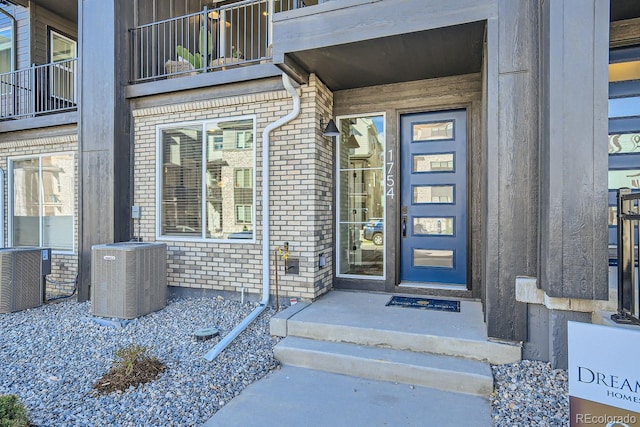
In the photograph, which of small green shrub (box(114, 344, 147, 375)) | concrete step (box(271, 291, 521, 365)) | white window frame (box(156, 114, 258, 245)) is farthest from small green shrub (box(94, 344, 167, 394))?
white window frame (box(156, 114, 258, 245))

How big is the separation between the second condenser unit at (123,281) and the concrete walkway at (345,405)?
2.17 m

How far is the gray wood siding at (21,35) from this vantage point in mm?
7188

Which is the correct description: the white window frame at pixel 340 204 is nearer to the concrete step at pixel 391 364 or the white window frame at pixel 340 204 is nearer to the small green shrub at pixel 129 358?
the concrete step at pixel 391 364

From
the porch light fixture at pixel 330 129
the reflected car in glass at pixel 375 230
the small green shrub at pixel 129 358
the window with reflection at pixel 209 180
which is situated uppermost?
the porch light fixture at pixel 330 129

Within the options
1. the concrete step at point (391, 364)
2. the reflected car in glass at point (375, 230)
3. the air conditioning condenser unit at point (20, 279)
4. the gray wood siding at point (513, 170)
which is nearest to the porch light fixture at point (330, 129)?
the reflected car in glass at point (375, 230)

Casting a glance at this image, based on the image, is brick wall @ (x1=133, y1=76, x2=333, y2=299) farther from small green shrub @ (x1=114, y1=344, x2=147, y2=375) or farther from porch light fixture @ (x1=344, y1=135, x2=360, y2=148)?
small green shrub @ (x1=114, y1=344, x2=147, y2=375)

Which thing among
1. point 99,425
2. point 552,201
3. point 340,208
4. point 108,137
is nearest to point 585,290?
point 552,201

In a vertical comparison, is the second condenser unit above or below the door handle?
Answer: below

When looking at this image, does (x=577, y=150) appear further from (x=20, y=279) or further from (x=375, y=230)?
(x=20, y=279)

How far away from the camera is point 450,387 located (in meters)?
2.78

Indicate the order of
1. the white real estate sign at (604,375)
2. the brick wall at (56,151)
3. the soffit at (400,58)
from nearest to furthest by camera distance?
the white real estate sign at (604,375) < the soffit at (400,58) < the brick wall at (56,151)

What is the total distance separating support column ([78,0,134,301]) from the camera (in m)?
5.20

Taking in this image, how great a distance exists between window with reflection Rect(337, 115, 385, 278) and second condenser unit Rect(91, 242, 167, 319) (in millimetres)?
2447

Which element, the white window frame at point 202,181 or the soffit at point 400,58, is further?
the white window frame at point 202,181
